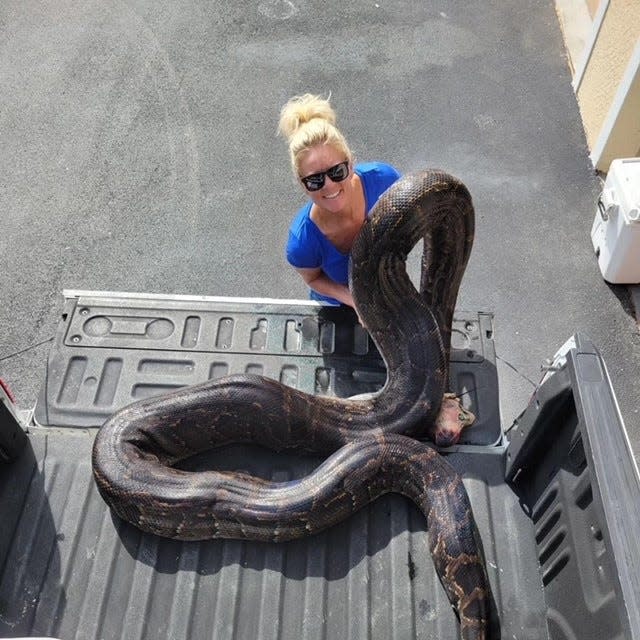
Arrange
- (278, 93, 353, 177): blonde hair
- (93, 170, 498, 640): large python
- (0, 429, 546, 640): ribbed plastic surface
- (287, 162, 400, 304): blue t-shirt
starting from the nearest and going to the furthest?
(0, 429, 546, 640): ribbed plastic surface, (93, 170, 498, 640): large python, (278, 93, 353, 177): blonde hair, (287, 162, 400, 304): blue t-shirt

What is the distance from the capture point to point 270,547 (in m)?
3.12

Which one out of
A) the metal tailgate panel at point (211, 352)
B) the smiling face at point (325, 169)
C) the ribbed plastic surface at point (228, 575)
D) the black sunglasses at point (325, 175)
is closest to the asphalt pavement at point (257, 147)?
the metal tailgate panel at point (211, 352)

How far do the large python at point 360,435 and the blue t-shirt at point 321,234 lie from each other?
0.77ft

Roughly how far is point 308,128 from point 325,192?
1.17ft

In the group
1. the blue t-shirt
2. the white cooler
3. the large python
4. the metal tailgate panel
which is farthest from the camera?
the white cooler

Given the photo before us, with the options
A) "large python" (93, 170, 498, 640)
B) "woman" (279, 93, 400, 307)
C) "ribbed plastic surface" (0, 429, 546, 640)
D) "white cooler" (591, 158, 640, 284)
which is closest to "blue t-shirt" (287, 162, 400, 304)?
"woman" (279, 93, 400, 307)

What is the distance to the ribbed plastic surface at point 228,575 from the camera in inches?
112

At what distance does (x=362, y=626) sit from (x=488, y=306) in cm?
341

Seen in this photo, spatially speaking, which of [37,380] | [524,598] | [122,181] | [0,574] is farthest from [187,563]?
[122,181]

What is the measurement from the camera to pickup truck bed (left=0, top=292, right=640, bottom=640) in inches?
105

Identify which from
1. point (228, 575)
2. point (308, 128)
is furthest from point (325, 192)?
point (228, 575)

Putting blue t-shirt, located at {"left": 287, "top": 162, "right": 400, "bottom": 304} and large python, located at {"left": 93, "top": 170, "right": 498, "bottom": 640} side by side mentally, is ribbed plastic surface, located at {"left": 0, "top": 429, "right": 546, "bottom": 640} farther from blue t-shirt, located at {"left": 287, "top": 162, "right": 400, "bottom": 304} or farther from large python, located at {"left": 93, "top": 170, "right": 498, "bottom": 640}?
blue t-shirt, located at {"left": 287, "top": 162, "right": 400, "bottom": 304}

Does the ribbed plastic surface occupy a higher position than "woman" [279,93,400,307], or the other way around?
"woman" [279,93,400,307]

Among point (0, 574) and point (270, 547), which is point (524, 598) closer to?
point (270, 547)
